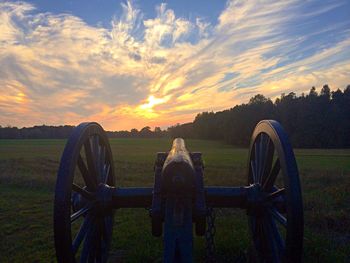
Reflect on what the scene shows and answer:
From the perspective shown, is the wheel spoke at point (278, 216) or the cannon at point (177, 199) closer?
the cannon at point (177, 199)

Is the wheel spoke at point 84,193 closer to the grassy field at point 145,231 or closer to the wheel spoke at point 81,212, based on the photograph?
the wheel spoke at point 81,212

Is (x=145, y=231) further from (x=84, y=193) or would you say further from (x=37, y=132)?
(x=37, y=132)

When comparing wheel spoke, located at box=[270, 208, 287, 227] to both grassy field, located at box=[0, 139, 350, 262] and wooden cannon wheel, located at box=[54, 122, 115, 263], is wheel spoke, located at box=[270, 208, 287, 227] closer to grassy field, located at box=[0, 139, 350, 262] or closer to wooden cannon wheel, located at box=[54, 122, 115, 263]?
grassy field, located at box=[0, 139, 350, 262]

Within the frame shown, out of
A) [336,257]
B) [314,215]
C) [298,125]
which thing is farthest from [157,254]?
[298,125]

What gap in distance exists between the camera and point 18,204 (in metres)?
11.3

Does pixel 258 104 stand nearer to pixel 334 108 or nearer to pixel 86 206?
pixel 334 108

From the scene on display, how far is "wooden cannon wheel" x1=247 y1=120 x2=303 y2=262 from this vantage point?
3348 millimetres

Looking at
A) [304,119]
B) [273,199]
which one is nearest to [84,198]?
[273,199]

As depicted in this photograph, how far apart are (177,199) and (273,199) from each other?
1372 millimetres

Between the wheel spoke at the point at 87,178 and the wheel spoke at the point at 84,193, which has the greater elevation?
the wheel spoke at the point at 87,178

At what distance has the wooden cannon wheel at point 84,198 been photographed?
10.9 feet

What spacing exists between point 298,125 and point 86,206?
238 feet

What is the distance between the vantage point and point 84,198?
4281 mm

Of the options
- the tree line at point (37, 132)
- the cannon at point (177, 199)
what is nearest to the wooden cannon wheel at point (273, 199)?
the cannon at point (177, 199)
